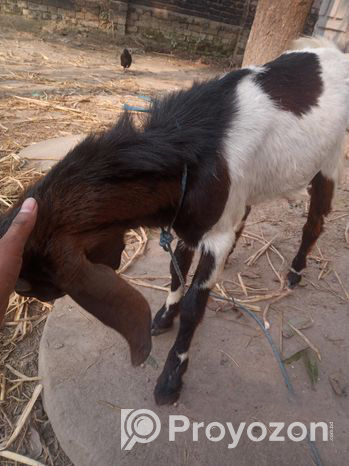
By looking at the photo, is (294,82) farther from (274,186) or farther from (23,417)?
(23,417)

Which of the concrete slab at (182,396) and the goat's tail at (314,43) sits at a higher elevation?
the goat's tail at (314,43)

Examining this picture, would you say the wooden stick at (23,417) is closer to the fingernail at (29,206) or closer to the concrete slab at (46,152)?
the fingernail at (29,206)

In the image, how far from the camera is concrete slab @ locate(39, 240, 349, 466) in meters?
2.09

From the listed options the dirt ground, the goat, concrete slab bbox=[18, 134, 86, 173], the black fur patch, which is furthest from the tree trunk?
concrete slab bbox=[18, 134, 86, 173]

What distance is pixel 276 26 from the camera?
191 inches

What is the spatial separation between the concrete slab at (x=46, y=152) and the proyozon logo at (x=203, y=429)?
124 inches

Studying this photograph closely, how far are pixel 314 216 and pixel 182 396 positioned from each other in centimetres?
186

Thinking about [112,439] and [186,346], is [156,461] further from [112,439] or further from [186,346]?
[186,346]

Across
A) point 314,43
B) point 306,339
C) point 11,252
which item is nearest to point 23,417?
point 11,252

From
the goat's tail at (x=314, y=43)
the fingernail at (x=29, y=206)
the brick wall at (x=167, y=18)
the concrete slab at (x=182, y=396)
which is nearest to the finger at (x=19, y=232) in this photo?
the fingernail at (x=29, y=206)

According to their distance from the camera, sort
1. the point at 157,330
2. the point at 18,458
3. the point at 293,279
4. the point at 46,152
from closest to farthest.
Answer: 1. the point at 18,458
2. the point at 157,330
3. the point at 293,279
4. the point at 46,152

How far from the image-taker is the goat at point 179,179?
1.54 metres

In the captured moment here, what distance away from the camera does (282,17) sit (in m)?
4.73

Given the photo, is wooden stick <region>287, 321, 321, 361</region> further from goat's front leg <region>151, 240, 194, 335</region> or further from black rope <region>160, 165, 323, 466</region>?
goat's front leg <region>151, 240, 194, 335</region>
